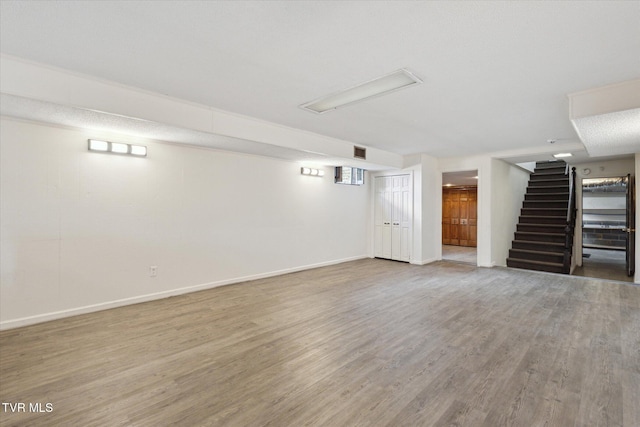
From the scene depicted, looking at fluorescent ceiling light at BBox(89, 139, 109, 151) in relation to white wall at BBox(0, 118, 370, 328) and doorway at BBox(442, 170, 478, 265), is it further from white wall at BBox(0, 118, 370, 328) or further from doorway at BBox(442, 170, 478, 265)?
doorway at BBox(442, 170, 478, 265)

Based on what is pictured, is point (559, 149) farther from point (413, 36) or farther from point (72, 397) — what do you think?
point (72, 397)

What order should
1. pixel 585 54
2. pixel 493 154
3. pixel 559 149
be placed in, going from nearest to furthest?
1. pixel 585 54
2. pixel 559 149
3. pixel 493 154

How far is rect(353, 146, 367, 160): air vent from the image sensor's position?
18.5ft

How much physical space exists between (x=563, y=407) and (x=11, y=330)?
4957mm

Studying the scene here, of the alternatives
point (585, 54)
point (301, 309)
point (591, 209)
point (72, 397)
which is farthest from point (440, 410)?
point (591, 209)

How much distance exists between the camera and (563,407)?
194 cm

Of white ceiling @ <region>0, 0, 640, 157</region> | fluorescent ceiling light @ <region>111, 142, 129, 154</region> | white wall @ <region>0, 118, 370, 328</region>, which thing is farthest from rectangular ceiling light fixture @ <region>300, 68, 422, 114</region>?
fluorescent ceiling light @ <region>111, 142, 129, 154</region>

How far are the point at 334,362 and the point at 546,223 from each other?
7.66 m

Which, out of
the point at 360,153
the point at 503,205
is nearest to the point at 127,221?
the point at 360,153

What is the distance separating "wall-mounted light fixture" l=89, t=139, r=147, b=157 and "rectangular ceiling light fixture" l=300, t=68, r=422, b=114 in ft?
7.39

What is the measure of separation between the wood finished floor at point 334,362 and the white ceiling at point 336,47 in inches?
99.8

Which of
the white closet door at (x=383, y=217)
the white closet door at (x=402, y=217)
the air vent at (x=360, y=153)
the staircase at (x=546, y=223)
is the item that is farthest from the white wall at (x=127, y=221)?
the staircase at (x=546, y=223)

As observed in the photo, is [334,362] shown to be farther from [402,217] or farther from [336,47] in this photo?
[402,217]

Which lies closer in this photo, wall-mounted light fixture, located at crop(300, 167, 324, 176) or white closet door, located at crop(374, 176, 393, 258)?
wall-mounted light fixture, located at crop(300, 167, 324, 176)
